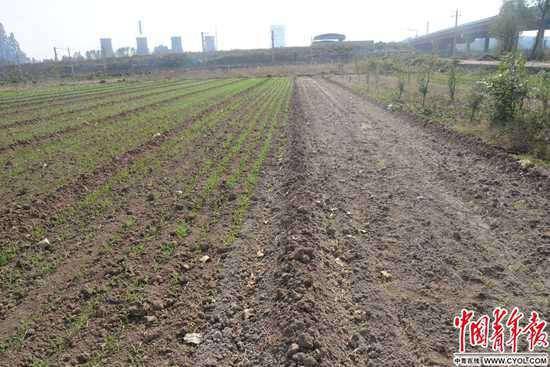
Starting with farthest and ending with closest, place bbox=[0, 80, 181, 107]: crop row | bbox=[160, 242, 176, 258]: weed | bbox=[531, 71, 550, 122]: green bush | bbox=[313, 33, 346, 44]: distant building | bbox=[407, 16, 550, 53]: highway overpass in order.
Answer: bbox=[313, 33, 346, 44]: distant building, bbox=[407, 16, 550, 53]: highway overpass, bbox=[0, 80, 181, 107]: crop row, bbox=[531, 71, 550, 122]: green bush, bbox=[160, 242, 176, 258]: weed

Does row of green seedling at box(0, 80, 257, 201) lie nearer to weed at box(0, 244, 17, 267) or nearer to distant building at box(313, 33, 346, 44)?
weed at box(0, 244, 17, 267)

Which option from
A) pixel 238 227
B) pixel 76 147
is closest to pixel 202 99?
pixel 76 147

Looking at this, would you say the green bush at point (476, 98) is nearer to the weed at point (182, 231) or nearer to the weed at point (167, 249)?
the weed at point (182, 231)

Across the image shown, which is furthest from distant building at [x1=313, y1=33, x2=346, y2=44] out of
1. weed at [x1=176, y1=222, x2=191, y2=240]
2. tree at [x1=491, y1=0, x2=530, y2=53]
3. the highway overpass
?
weed at [x1=176, y1=222, x2=191, y2=240]

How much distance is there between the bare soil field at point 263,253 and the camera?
4.23 meters

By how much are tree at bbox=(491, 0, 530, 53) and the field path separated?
63.3 meters

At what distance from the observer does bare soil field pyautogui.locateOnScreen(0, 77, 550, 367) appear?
4.23 meters

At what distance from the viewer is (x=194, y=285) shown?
17.7 ft

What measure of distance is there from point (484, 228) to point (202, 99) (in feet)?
82.1

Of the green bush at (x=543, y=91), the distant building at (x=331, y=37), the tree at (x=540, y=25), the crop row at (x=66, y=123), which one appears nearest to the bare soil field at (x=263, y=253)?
the green bush at (x=543, y=91)

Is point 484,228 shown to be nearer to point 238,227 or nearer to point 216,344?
point 238,227

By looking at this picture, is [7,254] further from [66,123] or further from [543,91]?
[543,91]

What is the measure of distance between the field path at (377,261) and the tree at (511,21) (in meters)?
63.3

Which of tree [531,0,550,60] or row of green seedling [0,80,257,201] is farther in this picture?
tree [531,0,550,60]
